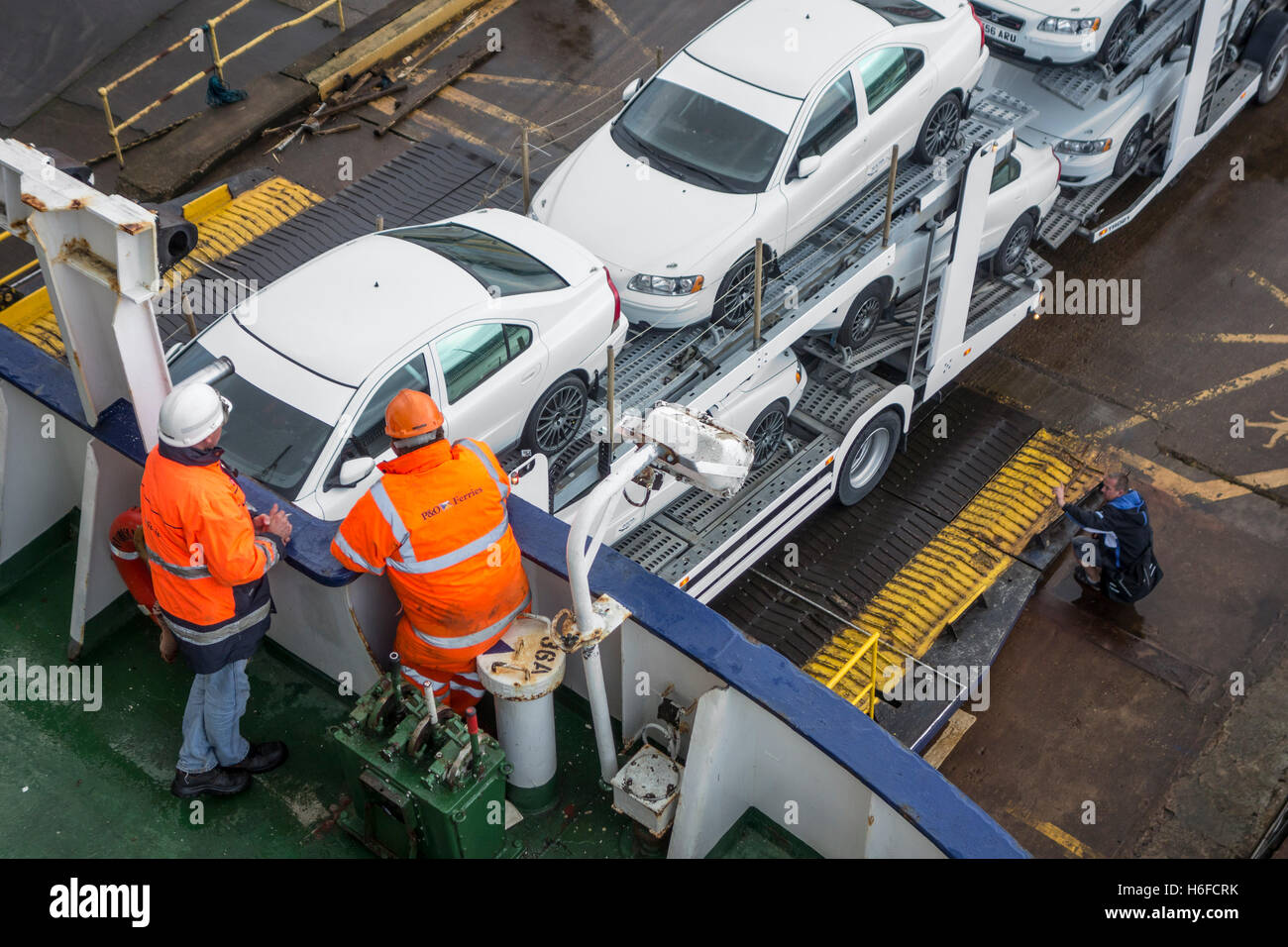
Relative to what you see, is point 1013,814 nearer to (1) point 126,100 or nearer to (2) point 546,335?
(2) point 546,335

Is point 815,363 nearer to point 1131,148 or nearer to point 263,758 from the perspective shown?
point 1131,148

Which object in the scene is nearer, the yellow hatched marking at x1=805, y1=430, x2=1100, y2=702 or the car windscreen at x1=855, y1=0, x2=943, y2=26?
the yellow hatched marking at x1=805, y1=430, x2=1100, y2=702

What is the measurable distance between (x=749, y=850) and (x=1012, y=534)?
5.45m

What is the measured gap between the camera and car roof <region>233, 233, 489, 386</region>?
7918 mm

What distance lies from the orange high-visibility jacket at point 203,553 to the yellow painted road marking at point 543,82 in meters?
9.36

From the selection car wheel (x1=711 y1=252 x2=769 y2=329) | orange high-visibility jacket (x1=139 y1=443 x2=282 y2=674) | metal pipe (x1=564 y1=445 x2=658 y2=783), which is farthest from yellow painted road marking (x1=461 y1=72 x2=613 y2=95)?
metal pipe (x1=564 y1=445 x2=658 y2=783)

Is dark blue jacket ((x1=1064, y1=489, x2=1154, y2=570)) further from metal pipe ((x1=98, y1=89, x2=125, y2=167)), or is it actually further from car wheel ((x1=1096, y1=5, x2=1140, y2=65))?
metal pipe ((x1=98, y1=89, x2=125, y2=167))

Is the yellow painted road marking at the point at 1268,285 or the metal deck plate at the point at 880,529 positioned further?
the yellow painted road marking at the point at 1268,285

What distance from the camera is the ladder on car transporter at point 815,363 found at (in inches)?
358

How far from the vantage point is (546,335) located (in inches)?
336

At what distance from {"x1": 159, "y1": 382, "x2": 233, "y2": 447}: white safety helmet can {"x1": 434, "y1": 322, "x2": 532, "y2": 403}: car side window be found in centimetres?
281

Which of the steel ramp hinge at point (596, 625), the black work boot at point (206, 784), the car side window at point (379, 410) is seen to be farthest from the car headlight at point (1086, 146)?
the black work boot at point (206, 784)

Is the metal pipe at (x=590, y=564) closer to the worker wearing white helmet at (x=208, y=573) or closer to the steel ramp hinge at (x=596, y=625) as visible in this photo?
the steel ramp hinge at (x=596, y=625)

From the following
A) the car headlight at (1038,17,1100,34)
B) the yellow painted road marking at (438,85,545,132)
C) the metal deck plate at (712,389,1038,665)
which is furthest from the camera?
the yellow painted road marking at (438,85,545,132)
